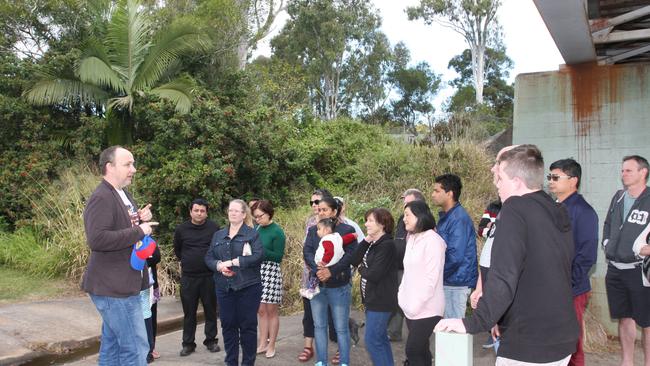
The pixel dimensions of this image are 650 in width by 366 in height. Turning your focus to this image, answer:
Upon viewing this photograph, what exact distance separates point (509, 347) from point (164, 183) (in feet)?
26.5

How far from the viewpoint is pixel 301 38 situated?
35.8 m

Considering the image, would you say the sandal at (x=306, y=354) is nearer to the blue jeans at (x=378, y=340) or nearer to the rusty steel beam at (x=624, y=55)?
the blue jeans at (x=378, y=340)

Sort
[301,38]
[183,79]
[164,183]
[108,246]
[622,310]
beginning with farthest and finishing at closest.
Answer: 1. [301,38]
2. [183,79]
3. [164,183]
4. [622,310]
5. [108,246]

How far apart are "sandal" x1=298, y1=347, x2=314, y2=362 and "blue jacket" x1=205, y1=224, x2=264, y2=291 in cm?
118

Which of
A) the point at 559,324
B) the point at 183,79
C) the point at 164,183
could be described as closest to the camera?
the point at 559,324

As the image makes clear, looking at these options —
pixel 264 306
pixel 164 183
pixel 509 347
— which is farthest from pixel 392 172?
pixel 509 347

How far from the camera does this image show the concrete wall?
7301 millimetres

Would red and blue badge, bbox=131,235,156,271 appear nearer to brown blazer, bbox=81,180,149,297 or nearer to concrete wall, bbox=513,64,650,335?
brown blazer, bbox=81,180,149,297

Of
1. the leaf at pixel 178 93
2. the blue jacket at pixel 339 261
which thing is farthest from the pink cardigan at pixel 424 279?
the leaf at pixel 178 93

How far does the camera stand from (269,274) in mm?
6121

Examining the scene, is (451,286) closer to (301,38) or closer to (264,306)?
(264,306)

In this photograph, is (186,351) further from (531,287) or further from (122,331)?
(531,287)

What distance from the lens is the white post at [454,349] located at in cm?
254

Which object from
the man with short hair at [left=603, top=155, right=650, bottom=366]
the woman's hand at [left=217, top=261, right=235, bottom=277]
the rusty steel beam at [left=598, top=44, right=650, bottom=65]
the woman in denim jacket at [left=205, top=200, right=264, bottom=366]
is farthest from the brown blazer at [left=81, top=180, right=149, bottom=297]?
the rusty steel beam at [left=598, top=44, right=650, bottom=65]
